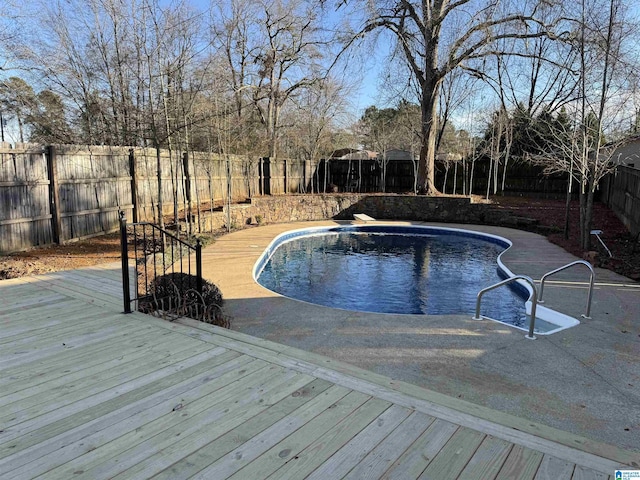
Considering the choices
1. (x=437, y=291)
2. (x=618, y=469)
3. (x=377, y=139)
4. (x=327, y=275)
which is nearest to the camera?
(x=618, y=469)

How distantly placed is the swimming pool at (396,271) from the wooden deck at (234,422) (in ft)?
11.6

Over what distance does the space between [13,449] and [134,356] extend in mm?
1077

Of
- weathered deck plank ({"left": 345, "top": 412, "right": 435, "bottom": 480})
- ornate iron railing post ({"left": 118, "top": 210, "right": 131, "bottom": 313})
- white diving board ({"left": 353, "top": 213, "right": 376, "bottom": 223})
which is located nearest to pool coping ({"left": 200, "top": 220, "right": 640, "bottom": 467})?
weathered deck plank ({"left": 345, "top": 412, "right": 435, "bottom": 480})

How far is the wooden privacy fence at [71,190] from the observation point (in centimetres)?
674

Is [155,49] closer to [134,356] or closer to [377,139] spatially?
[134,356]

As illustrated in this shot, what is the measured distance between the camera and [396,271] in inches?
357

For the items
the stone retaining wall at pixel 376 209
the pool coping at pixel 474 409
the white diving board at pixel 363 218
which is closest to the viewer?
the pool coping at pixel 474 409

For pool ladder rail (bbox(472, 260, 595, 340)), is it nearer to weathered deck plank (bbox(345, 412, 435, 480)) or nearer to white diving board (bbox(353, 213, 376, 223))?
weathered deck plank (bbox(345, 412, 435, 480))

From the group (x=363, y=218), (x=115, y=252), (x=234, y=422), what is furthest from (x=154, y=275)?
(x=363, y=218)

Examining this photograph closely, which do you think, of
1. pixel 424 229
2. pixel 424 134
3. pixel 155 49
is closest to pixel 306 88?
A: pixel 424 134

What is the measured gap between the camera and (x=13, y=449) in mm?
1973

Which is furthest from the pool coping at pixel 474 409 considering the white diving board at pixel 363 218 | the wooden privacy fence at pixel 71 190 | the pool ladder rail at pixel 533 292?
the white diving board at pixel 363 218

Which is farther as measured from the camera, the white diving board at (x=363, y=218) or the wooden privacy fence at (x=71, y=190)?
the white diving board at (x=363, y=218)

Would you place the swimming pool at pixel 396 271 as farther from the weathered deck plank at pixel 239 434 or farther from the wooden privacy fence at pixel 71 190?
the weathered deck plank at pixel 239 434
